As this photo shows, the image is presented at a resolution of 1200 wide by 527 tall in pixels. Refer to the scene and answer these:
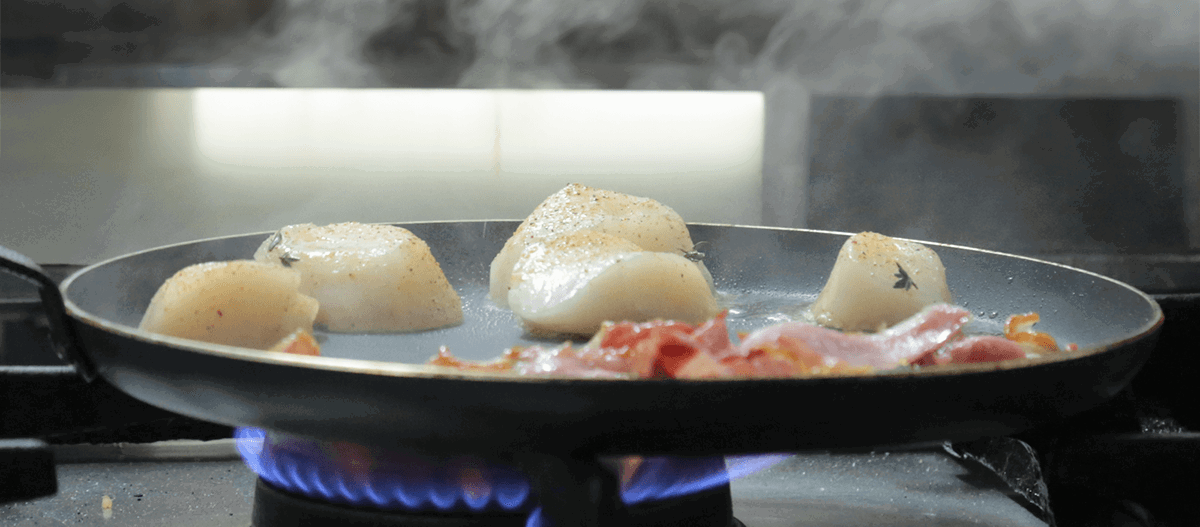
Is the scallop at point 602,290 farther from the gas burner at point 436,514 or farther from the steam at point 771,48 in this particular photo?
the steam at point 771,48

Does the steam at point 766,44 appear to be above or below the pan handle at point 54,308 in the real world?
above

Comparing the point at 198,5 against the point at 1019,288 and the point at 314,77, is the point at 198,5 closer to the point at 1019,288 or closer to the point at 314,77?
the point at 314,77

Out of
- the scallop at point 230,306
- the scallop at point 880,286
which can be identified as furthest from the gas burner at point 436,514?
the scallop at point 880,286

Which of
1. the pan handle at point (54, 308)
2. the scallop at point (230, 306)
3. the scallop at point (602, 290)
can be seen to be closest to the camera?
the pan handle at point (54, 308)

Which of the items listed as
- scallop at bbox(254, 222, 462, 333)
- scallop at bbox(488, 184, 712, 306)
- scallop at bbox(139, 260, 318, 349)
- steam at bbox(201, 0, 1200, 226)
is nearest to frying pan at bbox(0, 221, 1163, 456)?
scallop at bbox(139, 260, 318, 349)

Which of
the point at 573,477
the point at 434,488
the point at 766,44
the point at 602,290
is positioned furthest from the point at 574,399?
the point at 766,44

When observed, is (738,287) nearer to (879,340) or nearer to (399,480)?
(879,340)
